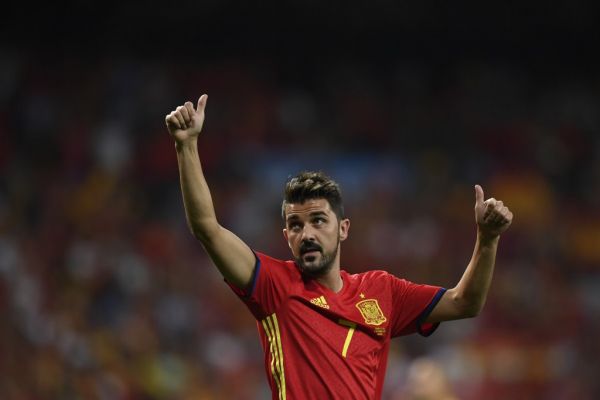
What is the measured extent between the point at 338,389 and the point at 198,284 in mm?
6136

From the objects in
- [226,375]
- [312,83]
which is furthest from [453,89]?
[226,375]

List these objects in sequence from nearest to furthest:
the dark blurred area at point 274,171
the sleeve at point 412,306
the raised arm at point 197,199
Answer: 1. the raised arm at point 197,199
2. the sleeve at point 412,306
3. the dark blurred area at point 274,171

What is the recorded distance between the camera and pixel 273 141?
1155 cm

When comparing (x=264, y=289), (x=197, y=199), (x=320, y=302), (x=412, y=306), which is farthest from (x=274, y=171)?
(x=197, y=199)

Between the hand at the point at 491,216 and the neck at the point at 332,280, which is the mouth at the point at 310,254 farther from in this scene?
the hand at the point at 491,216

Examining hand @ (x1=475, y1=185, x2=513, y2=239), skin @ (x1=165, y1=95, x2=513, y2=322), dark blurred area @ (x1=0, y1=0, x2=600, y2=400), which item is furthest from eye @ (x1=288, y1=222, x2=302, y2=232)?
dark blurred area @ (x1=0, y1=0, x2=600, y2=400)

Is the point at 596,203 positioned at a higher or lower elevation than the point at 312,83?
lower

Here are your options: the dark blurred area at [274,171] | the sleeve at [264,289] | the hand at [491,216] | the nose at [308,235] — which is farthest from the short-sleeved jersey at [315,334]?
the dark blurred area at [274,171]

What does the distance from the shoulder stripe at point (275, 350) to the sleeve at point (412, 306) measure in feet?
1.85

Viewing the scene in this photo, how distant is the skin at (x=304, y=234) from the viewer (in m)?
3.23

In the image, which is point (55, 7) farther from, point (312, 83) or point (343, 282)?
point (343, 282)

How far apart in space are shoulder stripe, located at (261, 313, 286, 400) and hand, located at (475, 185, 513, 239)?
845 mm

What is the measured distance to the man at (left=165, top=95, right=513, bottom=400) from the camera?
10.7 feet

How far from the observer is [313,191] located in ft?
11.7
